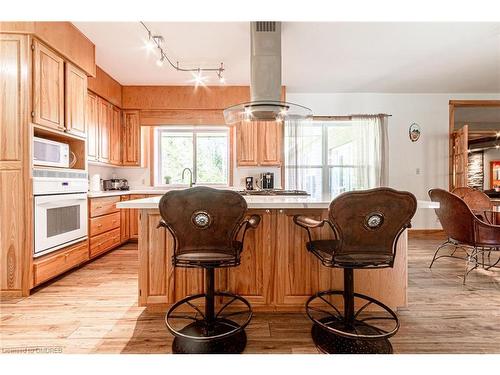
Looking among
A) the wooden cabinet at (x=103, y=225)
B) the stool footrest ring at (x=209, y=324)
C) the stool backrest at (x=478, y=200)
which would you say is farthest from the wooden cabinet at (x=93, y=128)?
the stool backrest at (x=478, y=200)

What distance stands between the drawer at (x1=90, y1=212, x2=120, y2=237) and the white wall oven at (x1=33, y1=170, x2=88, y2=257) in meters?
0.22

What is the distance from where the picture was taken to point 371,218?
1.40m

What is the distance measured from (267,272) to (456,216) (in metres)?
2.22

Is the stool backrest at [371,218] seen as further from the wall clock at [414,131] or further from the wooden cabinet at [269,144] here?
the wall clock at [414,131]

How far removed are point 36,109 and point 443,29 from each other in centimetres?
427

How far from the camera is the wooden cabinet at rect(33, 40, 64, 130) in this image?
2.48m

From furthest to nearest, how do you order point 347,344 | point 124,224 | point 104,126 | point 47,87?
point 124,224
point 104,126
point 47,87
point 347,344

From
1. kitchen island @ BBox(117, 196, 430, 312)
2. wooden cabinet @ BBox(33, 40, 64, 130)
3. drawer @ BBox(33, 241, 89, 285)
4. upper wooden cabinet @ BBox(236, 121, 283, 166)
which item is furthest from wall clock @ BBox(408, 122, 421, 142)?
drawer @ BBox(33, 241, 89, 285)

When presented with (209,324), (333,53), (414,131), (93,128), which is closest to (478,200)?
(414,131)

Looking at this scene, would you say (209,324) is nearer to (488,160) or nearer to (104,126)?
(104,126)

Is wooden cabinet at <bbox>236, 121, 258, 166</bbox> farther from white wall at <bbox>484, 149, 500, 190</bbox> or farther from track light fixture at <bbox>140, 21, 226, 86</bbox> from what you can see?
white wall at <bbox>484, 149, 500, 190</bbox>

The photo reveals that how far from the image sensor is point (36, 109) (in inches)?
97.7

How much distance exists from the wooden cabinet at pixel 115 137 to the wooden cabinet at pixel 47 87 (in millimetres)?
1613
